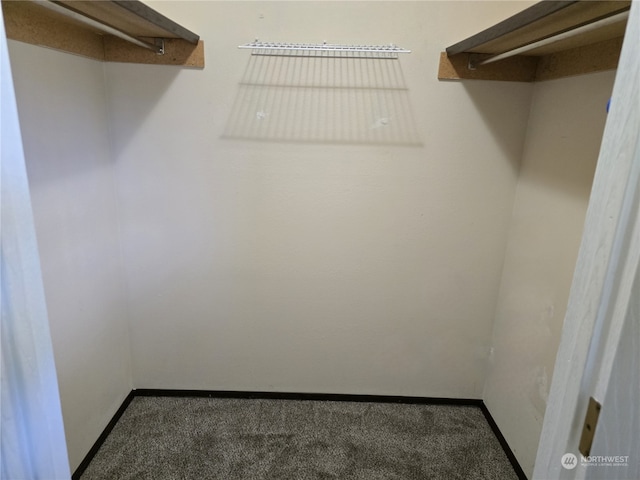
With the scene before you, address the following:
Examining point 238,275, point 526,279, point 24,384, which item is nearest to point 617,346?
point 24,384

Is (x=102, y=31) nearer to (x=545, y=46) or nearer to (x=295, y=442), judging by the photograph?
(x=545, y=46)

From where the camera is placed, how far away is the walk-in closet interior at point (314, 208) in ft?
5.71

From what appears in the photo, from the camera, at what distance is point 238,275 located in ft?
7.20

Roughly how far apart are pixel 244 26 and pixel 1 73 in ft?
4.70

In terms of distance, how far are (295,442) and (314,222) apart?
3.72 feet

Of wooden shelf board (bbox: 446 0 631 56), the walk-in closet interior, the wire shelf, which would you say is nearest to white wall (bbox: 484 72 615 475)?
the walk-in closet interior

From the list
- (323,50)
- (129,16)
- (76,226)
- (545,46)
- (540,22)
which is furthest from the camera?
(323,50)

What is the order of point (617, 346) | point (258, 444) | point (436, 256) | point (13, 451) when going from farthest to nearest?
point (436, 256) < point (258, 444) < point (13, 451) < point (617, 346)

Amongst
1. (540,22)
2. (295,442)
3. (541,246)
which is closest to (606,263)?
(540,22)

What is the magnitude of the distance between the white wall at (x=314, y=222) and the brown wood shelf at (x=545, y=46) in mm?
76

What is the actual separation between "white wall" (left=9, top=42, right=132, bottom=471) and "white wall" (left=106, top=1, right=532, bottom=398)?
0.13 m

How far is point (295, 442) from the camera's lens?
6.68ft

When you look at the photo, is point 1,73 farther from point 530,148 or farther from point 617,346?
point 530,148

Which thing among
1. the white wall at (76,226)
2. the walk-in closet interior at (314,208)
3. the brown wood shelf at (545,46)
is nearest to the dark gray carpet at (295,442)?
the walk-in closet interior at (314,208)
